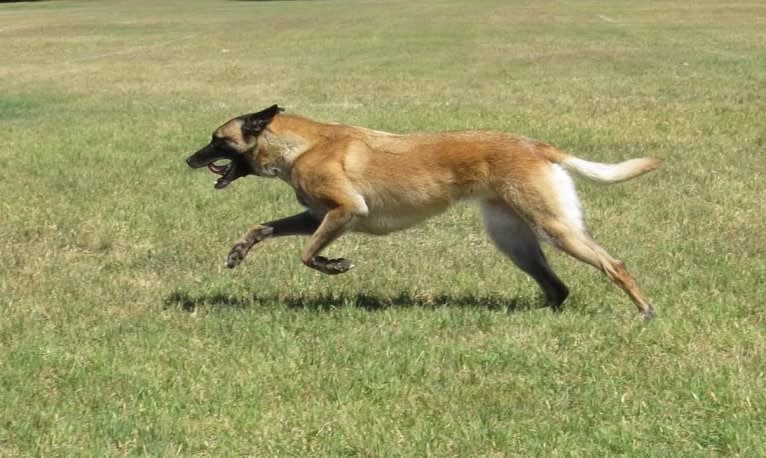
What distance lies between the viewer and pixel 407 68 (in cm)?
2705

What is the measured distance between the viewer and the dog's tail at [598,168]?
22.0 ft

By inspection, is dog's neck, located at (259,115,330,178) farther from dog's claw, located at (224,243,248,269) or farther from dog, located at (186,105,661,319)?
dog's claw, located at (224,243,248,269)

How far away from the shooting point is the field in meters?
4.96

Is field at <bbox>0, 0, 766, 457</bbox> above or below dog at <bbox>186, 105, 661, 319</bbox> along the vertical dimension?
below

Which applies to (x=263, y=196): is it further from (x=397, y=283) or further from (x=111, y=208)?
(x=397, y=283)

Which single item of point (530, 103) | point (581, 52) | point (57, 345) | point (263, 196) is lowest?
point (581, 52)

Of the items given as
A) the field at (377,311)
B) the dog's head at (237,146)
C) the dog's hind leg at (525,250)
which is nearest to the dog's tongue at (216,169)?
the dog's head at (237,146)

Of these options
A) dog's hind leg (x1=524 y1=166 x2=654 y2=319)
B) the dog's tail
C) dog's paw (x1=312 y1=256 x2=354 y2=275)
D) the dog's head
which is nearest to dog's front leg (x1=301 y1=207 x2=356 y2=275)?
dog's paw (x1=312 y1=256 x2=354 y2=275)

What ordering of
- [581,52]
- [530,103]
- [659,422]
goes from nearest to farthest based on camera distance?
1. [659,422]
2. [530,103]
3. [581,52]

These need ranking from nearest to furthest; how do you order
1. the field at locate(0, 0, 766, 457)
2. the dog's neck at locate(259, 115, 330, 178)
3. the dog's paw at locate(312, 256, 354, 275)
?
the field at locate(0, 0, 766, 457) < the dog's paw at locate(312, 256, 354, 275) < the dog's neck at locate(259, 115, 330, 178)

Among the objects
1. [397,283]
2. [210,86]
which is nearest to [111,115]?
[210,86]

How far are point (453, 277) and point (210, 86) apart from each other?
17327 mm

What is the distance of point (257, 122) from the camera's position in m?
7.30

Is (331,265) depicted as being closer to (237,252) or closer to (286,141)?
(237,252)
